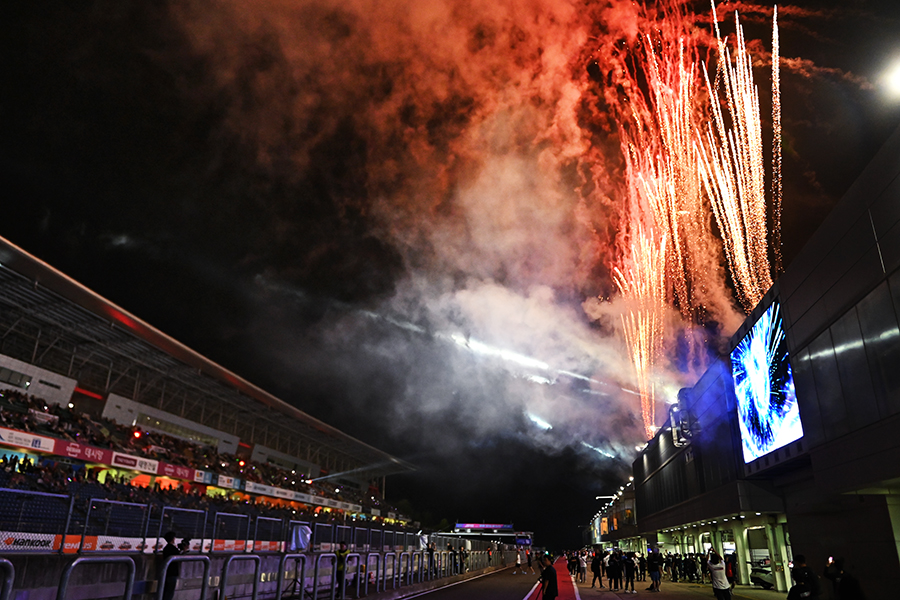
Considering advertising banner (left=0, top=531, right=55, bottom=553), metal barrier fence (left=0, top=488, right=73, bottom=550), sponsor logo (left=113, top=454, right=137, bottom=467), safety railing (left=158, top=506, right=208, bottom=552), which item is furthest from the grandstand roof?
advertising banner (left=0, top=531, right=55, bottom=553)

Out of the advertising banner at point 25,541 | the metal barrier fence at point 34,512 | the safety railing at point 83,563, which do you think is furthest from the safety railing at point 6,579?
the advertising banner at point 25,541

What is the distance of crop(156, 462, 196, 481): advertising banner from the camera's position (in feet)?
122

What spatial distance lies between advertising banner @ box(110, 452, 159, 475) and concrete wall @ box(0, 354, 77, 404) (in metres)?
5.91

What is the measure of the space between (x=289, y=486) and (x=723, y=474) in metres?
41.5

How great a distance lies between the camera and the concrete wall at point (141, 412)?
41031mm

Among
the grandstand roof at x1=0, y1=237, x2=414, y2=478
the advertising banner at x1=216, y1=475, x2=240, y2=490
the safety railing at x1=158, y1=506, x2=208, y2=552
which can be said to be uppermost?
the grandstand roof at x1=0, y1=237, x2=414, y2=478

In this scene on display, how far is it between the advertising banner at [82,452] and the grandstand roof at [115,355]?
277 inches

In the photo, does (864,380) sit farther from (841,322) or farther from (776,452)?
(776,452)

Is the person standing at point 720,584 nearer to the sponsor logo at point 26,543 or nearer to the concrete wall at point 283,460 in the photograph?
the sponsor logo at point 26,543

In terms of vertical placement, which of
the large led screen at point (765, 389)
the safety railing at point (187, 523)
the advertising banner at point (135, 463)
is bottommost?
the safety railing at point (187, 523)

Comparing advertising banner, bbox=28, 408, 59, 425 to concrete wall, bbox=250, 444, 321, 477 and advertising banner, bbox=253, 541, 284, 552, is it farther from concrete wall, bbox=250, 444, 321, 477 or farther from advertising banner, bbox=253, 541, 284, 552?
concrete wall, bbox=250, 444, 321, 477

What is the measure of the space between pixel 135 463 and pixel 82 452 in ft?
12.8

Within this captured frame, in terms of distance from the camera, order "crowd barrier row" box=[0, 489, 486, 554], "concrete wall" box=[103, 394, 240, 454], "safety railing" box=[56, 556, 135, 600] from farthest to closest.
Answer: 1. "concrete wall" box=[103, 394, 240, 454]
2. "crowd barrier row" box=[0, 489, 486, 554]
3. "safety railing" box=[56, 556, 135, 600]

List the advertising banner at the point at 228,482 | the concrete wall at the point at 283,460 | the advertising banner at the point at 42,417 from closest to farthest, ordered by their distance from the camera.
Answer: the advertising banner at the point at 42,417 < the advertising banner at the point at 228,482 < the concrete wall at the point at 283,460
